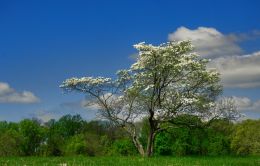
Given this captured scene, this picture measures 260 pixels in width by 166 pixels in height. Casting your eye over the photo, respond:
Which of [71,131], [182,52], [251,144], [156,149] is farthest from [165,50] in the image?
[71,131]

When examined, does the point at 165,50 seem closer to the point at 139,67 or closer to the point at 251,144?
the point at 139,67

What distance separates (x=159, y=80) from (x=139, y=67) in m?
2.78

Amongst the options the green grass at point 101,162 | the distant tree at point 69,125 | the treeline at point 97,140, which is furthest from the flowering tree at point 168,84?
the distant tree at point 69,125

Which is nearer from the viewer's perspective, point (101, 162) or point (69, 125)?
point (101, 162)

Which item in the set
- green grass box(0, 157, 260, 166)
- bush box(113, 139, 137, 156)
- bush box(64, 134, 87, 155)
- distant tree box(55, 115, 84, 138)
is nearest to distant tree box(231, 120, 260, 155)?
bush box(113, 139, 137, 156)

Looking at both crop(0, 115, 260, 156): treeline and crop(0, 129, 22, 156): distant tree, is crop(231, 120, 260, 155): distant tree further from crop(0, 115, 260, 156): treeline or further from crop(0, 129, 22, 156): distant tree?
crop(0, 129, 22, 156): distant tree

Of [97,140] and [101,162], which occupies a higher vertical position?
[97,140]

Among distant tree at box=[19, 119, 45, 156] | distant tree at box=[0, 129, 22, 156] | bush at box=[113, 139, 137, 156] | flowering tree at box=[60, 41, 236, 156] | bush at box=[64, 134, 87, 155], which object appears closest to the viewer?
flowering tree at box=[60, 41, 236, 156]

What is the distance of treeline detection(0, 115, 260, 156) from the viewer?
107312 mm

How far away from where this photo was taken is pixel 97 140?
13875cm

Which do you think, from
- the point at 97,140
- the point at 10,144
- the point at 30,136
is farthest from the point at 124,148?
the point at 30,136

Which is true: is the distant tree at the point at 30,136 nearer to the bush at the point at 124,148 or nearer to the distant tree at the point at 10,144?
the distant tree at the point at 10,144

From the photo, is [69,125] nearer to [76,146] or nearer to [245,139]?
[76,146]

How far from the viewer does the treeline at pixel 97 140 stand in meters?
107
